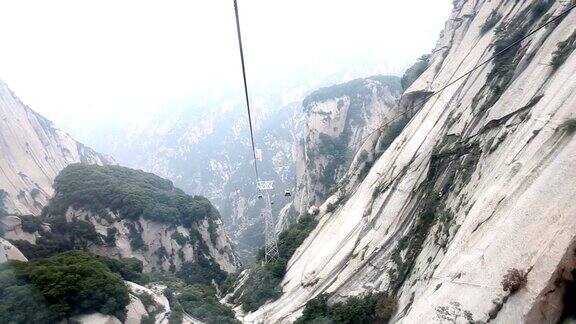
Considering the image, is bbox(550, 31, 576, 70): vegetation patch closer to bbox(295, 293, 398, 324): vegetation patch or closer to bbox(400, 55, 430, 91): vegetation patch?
bbox(295, 293, 398, 324): vegetation patch

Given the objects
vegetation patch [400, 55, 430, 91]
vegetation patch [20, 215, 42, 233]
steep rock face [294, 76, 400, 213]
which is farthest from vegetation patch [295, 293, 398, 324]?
steep rock face [294, 76, 400, 213]

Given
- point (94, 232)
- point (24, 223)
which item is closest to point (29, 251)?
point (24, 223)

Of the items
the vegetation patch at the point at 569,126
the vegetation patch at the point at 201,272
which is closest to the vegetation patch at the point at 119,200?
the vegetation patch at the point at 201,272

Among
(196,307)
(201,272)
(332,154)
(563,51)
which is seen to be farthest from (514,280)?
(332,154)

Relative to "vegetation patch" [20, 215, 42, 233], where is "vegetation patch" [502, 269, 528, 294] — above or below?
above

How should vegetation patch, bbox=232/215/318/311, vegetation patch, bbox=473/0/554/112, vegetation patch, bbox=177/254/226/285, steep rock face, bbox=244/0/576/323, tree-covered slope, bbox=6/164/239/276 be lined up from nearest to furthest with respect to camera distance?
steep rock face, bbox=244/0/576/323 < vegetation patch, bbox=473/0/554/112 < vegetation patch, bbox=232/215/318/311 < tree-covered slope, bbox=6/164/239/276 < vegetation patch, bbox=177/254/226/285

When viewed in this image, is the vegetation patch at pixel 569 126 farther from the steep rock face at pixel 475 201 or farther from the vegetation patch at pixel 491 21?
the vegetation patch at pixel 491 21

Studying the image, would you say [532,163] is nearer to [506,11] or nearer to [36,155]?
[506,11]
